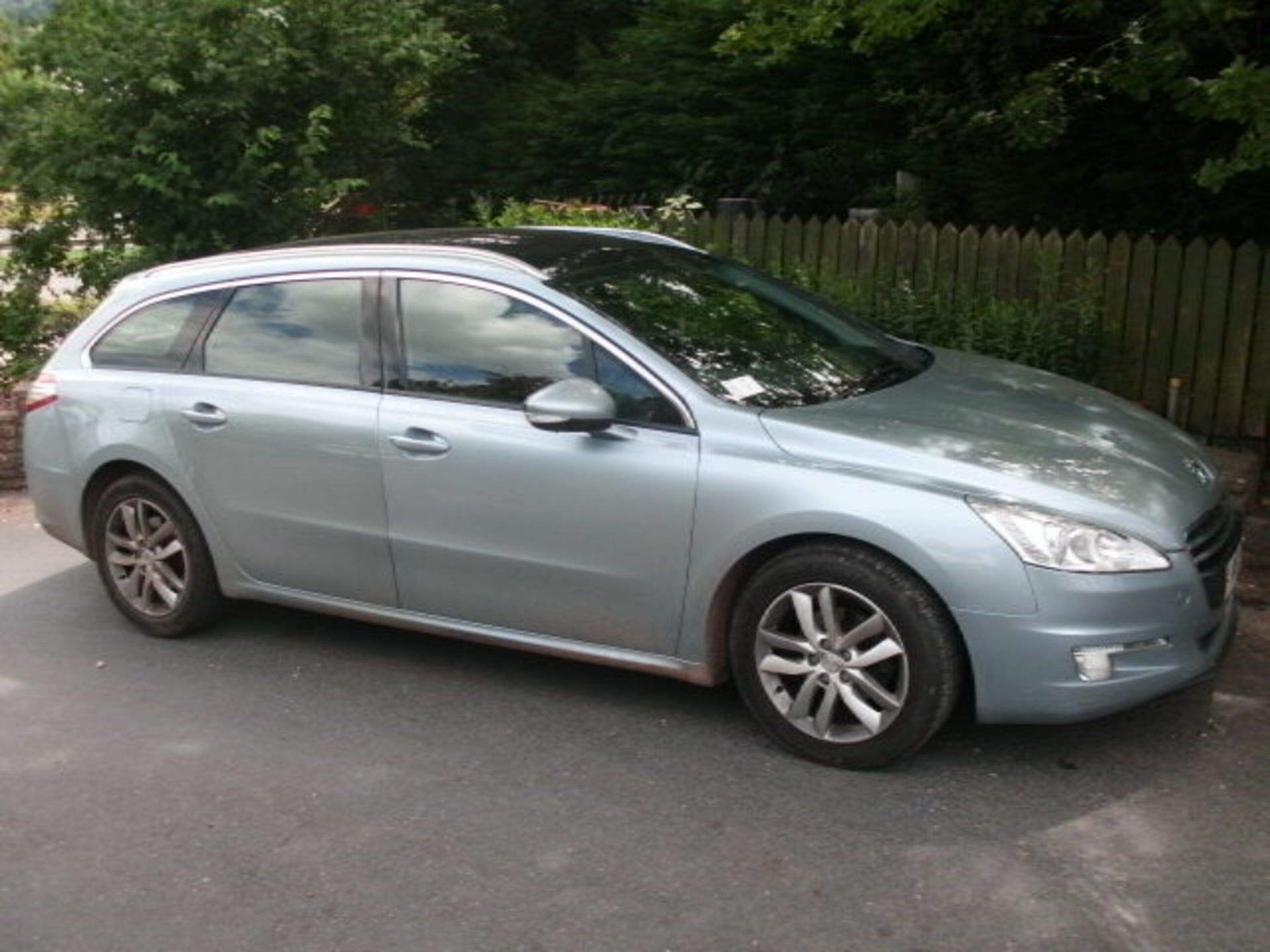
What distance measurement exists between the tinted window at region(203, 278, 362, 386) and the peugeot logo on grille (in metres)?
2.87

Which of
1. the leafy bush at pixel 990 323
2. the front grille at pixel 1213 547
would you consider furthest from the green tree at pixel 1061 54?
the front grille at pixel 1213 547

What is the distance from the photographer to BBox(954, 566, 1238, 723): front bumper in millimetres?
4004

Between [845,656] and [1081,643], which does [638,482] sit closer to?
[845,656]

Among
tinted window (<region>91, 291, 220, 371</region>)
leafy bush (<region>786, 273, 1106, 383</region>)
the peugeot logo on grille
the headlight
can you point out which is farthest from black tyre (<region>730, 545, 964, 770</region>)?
leafy bush (<region>786, 273, 1106, 383</region>)

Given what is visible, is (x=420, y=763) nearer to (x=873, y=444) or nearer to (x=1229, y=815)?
(x=873, y=444)

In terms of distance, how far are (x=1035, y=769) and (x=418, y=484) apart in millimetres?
2223

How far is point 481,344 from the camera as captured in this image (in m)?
4.97

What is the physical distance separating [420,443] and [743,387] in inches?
44.4

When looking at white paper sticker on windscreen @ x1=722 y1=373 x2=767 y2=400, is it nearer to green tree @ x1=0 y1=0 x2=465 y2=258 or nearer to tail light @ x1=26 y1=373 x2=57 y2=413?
tail light @ x1=26 y1=373 x2=57 y2=413

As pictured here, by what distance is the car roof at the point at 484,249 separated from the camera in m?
5.09

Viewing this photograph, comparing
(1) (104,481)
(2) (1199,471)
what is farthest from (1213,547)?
(1) (104,481)

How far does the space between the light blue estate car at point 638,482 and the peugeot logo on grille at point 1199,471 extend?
5 cm

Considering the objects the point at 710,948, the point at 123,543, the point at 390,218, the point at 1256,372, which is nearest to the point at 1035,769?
the point at 710,948

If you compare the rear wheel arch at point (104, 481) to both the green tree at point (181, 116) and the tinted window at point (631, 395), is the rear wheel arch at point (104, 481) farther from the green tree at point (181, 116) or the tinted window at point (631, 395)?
the green tree at point (181, 116)
